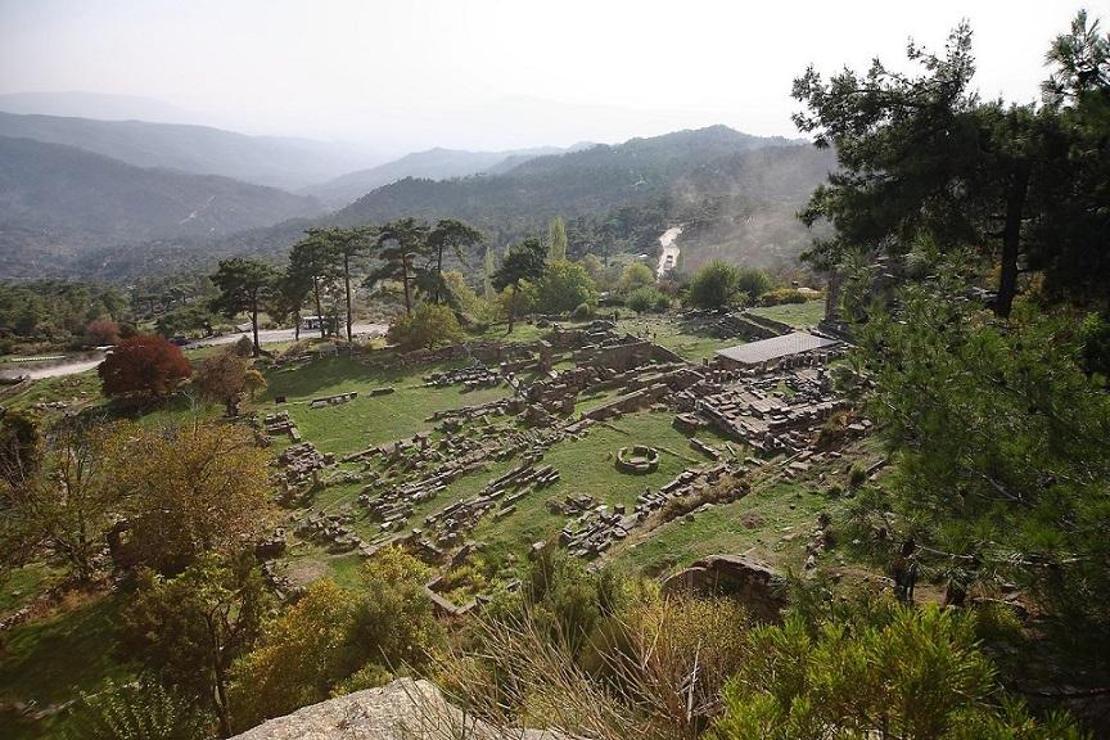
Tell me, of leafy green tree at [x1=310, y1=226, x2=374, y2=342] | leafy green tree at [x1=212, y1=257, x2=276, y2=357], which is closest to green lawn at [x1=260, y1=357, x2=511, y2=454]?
leafy green tree at [x1=212, y1=257, x2=276, y2=357]

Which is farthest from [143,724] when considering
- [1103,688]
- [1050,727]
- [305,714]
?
[1103,688]

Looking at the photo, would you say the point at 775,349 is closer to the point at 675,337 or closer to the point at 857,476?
the point at 675,337

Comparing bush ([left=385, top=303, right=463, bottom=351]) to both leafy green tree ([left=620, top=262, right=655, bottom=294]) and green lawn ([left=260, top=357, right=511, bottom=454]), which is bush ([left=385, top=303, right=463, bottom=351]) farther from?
leafy green tree ([left=620, top=262, right=655, bottom=294])

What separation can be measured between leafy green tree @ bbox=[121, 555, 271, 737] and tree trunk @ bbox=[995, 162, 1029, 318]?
15812 millimetres

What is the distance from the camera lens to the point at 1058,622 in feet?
15.6

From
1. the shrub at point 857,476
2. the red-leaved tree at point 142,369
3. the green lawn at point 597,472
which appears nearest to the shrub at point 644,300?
the green lawn at point 597,472

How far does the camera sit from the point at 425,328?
3806 centimetres

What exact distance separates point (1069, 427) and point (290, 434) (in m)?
27.8

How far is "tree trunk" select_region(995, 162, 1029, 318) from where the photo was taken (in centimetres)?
1083

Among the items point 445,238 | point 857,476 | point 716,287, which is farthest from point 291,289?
point 857,476

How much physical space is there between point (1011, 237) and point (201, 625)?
17.1 m

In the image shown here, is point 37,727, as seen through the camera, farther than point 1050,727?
Yes

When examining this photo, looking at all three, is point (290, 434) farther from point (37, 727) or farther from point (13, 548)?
point (37, 727)

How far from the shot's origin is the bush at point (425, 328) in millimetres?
38094
